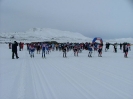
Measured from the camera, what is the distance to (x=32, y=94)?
Result: 245 inches

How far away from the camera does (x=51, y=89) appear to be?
684 centimetres

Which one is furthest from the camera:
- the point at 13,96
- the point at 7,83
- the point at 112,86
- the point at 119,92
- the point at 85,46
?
the point at 85,46

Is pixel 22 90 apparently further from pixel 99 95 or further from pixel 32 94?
pixel 99 95

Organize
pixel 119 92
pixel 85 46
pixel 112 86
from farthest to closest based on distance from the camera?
pixel 85 46
pixel 112 86
pixel 119 92

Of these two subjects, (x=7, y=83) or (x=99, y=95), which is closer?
(x=99, y=95)

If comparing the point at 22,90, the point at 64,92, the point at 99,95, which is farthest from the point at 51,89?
the point at 99,95

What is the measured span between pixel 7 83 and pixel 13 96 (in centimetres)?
192

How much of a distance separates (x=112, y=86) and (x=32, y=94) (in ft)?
10.1

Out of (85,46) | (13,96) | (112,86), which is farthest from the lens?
(85,46)

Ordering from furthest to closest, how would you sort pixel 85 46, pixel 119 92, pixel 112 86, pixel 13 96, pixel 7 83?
pixel 85 46, pixel 7 83, pixel 112 86, pixel 119 92, pixel 13 96

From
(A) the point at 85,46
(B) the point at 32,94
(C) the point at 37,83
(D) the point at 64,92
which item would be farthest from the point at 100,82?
(A) the point at 85,46

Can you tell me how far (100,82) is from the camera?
802 cm

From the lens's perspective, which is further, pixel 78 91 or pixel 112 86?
pixel 112 86

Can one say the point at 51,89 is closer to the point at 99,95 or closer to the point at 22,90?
the point at 22,90
